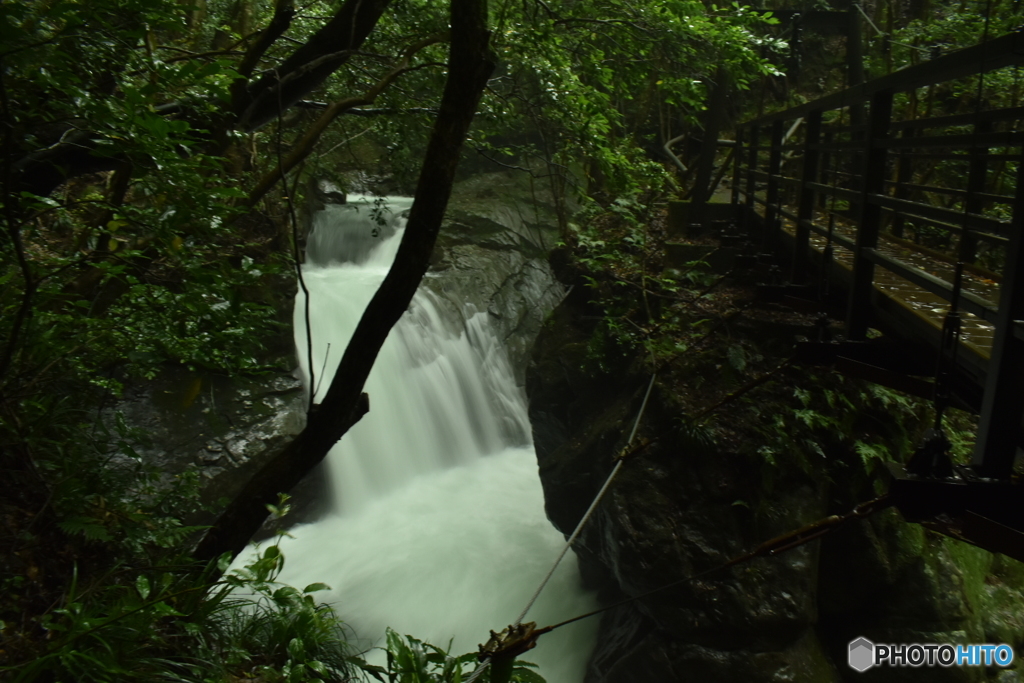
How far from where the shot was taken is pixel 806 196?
5.32 metres

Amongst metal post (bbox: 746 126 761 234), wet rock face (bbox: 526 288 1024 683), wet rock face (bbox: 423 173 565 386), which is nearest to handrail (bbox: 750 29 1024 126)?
wet rock face (bbox: 526 288 1024 683)

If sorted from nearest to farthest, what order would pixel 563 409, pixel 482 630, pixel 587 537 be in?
pixel 587 537 → pixel 482 630 → pixel 563 409

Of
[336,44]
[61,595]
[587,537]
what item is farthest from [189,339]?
[587,537]

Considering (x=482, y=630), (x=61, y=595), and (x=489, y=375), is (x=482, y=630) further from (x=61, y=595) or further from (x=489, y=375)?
(x=489, y=375)

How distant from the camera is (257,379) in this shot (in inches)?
372

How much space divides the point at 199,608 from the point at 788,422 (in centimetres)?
446

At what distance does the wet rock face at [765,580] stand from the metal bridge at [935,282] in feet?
5.02

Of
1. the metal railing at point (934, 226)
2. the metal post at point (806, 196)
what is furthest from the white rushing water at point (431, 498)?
the metal railing at point (934, 226)

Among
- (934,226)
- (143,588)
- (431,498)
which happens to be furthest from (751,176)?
(143,588)

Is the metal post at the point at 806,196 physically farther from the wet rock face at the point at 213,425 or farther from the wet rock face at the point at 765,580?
the wet rock face at the point at 213,425

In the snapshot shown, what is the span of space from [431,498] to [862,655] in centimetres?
648

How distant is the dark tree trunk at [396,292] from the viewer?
11.0 feet

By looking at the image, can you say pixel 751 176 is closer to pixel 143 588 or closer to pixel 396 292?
pixel 396 292

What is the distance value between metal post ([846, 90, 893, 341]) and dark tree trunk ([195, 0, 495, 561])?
2.23 metres
